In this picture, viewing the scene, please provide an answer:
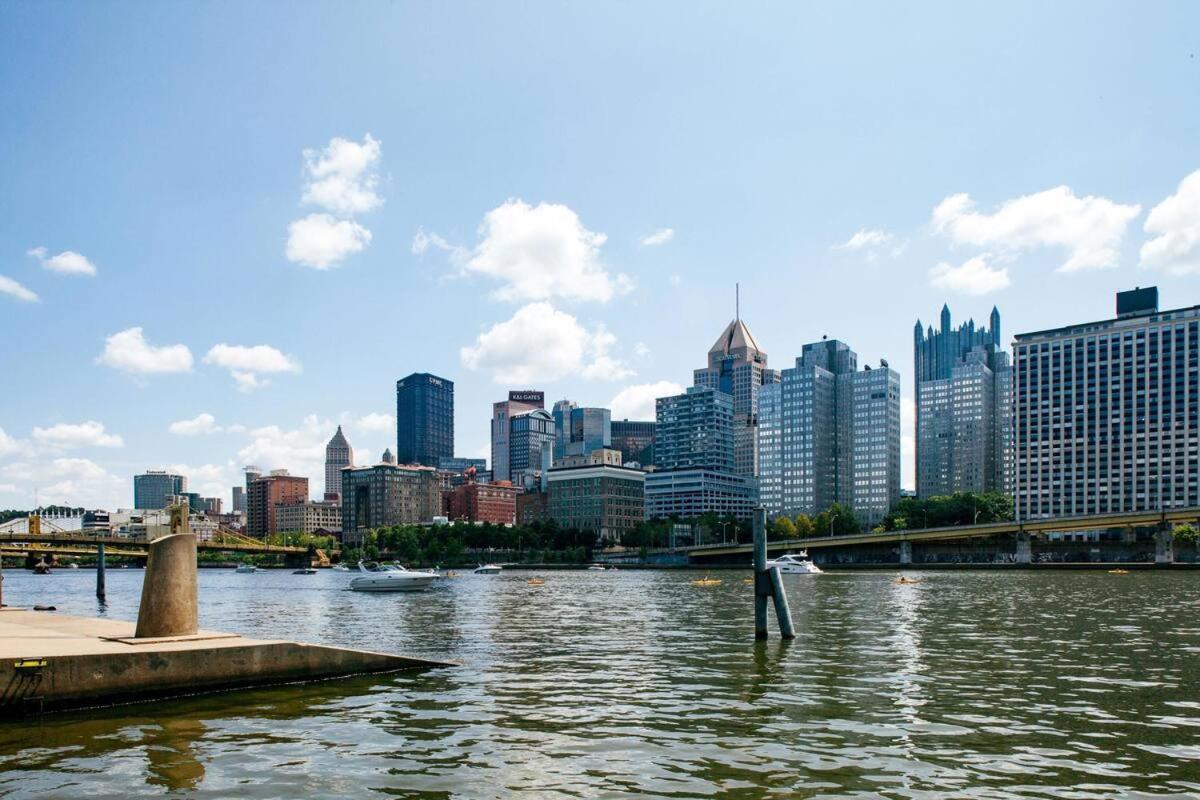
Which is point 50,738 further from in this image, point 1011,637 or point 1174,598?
point 1174,598

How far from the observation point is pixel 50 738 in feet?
72.7

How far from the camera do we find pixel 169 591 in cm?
2984

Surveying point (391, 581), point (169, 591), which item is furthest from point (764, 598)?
point (391, 581)

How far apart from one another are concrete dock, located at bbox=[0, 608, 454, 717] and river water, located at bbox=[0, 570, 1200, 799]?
25.6 inches

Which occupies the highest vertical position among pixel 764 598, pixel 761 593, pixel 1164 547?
pixel 761 593

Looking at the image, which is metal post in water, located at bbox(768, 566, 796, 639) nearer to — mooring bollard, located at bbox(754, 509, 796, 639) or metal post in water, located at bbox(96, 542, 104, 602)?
mooring bollard, located at bbox(754, 509, 796, 639)

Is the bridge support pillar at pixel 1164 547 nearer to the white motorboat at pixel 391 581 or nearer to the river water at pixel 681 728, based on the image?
the white motorboat at pixel 391 581

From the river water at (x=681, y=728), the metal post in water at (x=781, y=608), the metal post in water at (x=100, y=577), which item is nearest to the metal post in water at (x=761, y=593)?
the metal post in water at (x=781, y=608)

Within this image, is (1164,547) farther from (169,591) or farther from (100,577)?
(169,591)

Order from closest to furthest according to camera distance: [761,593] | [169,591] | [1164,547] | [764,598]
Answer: [169,591] < [761,593] < [764,598] < [1164,547]

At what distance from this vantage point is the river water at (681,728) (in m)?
18.6

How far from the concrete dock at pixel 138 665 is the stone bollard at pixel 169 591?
409 mm

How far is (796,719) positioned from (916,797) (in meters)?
7.51

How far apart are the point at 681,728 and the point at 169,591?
16.4 m
